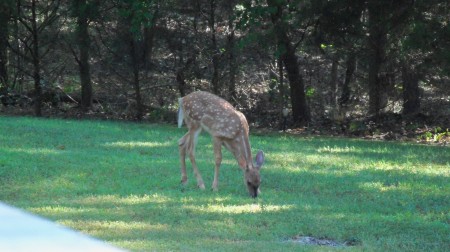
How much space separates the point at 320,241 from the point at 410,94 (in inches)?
637

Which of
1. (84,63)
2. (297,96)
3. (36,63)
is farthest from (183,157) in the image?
(84,63)

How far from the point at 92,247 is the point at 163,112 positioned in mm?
22933

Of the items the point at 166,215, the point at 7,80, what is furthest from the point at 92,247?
the point at 7,80

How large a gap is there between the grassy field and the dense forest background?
563 cm

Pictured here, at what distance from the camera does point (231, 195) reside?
1067 centimetres

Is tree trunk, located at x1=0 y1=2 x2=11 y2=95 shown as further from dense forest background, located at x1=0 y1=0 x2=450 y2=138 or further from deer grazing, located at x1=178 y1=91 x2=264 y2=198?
deer grazing, located at x1=178 y1=91 x2=264 y2=198

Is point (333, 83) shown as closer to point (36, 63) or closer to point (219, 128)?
point (36, 63)

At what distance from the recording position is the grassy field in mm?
7980

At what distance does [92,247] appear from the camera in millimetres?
2293

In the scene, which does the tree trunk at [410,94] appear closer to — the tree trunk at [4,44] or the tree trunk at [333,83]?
the tree trunk at [333,83]

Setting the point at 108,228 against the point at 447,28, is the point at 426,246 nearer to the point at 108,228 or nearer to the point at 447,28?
the point at 108,228

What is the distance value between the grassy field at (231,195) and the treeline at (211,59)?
5773 millimetres

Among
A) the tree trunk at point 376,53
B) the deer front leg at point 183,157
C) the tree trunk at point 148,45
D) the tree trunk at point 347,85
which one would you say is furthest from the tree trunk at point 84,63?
the deer front leg at point 183,157

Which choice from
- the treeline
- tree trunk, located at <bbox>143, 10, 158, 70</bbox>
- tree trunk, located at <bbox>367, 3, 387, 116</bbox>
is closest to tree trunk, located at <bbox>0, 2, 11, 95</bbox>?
the treeline
